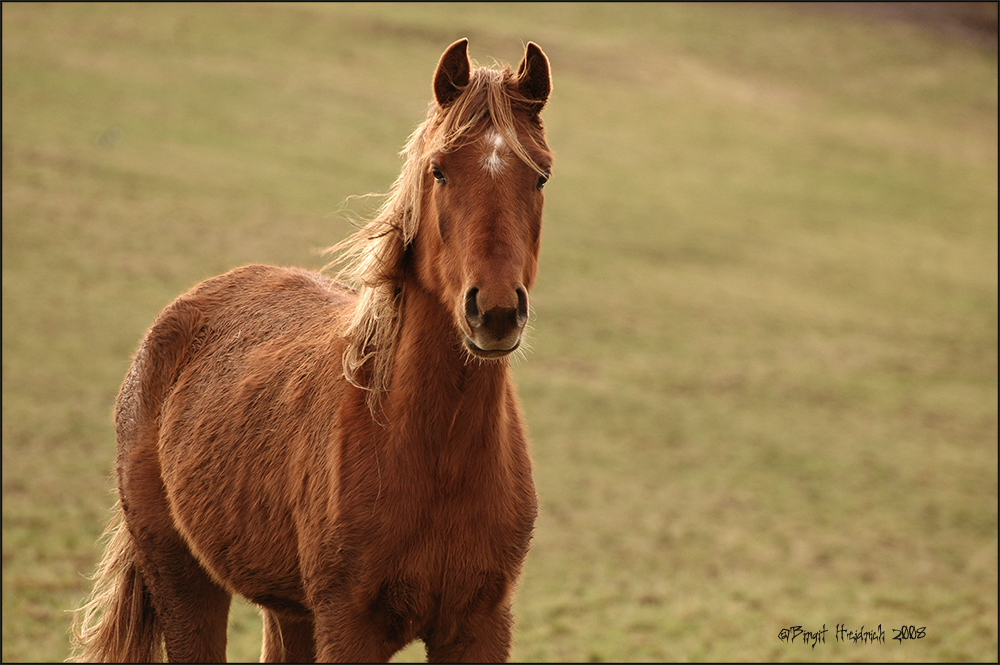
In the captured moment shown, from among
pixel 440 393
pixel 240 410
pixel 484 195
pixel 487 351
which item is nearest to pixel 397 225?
pixel 484 195

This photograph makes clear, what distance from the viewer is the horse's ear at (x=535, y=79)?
9.79ft

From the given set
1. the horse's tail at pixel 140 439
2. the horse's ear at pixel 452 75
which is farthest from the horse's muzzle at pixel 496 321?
the horse's tail at pixel 140 439

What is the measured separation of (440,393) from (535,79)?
105cm

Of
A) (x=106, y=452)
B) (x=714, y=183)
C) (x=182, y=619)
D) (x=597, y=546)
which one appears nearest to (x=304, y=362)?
(x=182, y=619)

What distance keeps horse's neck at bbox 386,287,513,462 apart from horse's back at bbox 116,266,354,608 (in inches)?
10.7

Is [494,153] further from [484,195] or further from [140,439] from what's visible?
[140,439]

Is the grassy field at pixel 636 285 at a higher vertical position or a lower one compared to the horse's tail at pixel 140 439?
higher

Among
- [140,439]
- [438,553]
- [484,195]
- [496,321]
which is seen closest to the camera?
[496,321]

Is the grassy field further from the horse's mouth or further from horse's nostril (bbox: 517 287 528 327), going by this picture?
horse's nostril (bbox: 517 287 528 327)

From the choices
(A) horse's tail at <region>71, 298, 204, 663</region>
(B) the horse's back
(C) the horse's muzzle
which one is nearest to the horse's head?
(C) the horse's muzzle

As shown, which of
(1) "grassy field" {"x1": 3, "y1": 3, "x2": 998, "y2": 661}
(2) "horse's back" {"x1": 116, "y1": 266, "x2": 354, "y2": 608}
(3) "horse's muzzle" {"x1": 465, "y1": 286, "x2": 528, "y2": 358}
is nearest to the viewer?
(3) "horse's muzzle" {"x1": 465, "y1": 286, "x2": 528, "y2": 358}

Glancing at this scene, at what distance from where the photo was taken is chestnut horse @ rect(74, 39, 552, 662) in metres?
2.80

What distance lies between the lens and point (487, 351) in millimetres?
2631

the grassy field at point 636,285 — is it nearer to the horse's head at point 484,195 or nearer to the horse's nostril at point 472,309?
the horse's head at point 484,195
